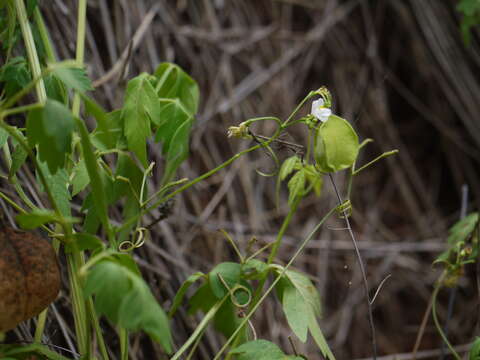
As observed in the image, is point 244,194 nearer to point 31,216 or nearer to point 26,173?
point 26,173

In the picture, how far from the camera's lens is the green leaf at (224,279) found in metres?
0.84

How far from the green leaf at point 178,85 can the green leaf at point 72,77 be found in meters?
0.28

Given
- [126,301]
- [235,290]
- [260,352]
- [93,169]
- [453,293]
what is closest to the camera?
[126,301]

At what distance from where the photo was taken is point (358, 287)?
6.07 ft

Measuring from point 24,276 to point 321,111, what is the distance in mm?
465

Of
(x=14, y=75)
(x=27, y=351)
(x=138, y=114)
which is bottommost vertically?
(x=27, y=351)

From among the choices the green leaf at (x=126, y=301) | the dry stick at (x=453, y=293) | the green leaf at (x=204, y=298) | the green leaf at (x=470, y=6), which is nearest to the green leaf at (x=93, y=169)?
the green leaf at (x=126, y=301)

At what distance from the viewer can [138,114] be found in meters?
0.81

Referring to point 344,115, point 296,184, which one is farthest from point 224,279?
point 344,115

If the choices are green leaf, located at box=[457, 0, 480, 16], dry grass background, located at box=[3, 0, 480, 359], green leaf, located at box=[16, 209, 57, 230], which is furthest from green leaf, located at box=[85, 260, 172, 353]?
green leaf, located at box=[457, 0, 480, 16]

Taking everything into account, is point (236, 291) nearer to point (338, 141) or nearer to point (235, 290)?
point (235, 290)

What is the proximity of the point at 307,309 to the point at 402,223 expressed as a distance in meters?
1.31

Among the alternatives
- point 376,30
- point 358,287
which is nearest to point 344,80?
point 376,30

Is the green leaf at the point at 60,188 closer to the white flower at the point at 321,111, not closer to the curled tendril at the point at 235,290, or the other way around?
the curled tendril at the point at 235,290
